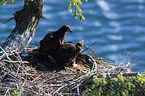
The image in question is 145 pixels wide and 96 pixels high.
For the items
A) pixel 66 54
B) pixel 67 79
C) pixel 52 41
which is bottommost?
pixel 67 79

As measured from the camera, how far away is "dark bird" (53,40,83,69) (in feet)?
11.9

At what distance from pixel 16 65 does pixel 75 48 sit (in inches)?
29.9

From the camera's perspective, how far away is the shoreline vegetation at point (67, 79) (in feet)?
8.36

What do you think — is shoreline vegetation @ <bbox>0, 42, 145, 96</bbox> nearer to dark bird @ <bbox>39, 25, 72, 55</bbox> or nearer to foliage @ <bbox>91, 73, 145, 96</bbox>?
foliage @ <bbox>91, 73, 145, 96</bbox>

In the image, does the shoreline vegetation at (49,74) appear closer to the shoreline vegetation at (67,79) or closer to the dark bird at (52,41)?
the shoreline vegetation at (67,79)

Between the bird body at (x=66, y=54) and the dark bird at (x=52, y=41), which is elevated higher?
the dark bird at (x=52, y=41)

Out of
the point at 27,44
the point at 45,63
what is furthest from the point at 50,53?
the point at 27,44

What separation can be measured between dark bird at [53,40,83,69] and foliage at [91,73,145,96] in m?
1.06

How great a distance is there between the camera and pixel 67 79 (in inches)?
129

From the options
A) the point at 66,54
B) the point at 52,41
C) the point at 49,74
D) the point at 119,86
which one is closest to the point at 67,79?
the point at 49,74

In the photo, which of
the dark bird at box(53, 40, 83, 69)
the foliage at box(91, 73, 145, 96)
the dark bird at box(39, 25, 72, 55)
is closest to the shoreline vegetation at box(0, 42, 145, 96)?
the foliage at box(91, 73, 145, 96)

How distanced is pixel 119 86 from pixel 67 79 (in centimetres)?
89

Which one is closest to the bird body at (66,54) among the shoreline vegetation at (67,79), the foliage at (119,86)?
the shoreline vegetation at (67,79)

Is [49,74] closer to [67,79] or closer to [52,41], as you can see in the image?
[67,79]
